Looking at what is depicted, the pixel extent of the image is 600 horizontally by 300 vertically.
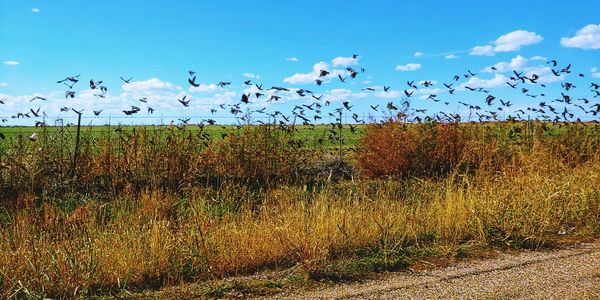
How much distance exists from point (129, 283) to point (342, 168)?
11556 millimetres

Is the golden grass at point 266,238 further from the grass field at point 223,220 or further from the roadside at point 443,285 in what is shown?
the roadside at point 443,285

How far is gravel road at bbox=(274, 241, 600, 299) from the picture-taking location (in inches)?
197

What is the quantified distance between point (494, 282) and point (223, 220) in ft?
11.1

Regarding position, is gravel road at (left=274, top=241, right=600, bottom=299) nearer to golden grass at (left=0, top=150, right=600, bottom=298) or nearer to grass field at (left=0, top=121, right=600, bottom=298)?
grass field at (left=0, top=121, right=600, bottom=298)

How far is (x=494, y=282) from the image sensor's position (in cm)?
538

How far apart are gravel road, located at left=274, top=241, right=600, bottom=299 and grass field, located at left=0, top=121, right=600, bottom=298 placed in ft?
1.27

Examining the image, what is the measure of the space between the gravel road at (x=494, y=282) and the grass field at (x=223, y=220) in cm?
39

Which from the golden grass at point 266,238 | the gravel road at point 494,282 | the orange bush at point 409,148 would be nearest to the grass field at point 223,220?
the golden grass at point 266,238

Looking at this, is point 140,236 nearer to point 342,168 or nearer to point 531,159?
point 531,159

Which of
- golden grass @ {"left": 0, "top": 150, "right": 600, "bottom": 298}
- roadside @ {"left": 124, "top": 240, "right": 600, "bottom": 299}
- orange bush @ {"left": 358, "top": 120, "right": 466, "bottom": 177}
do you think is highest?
orange bush @ {"left": 358, "top": 120, "right": 466, "bottom": 177}

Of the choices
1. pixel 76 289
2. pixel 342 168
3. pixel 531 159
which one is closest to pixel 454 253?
pixel 76 289

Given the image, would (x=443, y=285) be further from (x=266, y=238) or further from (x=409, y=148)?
(x=409, y=148)

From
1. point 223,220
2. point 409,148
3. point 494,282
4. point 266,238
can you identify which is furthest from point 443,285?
point 409,148

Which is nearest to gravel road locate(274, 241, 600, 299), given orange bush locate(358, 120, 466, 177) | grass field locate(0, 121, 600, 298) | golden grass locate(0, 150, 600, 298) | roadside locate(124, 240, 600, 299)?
roadside locate(124, 240, 600, 299)
